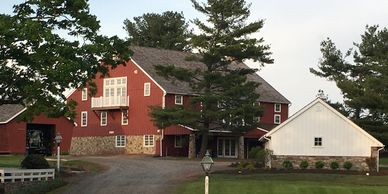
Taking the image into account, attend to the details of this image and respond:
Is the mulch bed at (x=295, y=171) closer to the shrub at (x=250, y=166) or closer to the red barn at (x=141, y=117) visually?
the shrub at (x=250, y=166)

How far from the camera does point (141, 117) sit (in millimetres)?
64062

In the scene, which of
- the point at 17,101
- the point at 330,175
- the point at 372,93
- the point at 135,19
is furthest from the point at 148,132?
the point at 135,19

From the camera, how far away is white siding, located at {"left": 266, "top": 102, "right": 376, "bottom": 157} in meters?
43.0

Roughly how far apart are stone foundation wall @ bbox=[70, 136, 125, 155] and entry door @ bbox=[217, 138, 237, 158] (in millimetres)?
9359

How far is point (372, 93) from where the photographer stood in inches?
2117

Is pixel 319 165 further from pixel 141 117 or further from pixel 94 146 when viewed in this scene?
pixel 94 146

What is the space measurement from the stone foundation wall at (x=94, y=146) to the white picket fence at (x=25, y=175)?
2854 centimetres

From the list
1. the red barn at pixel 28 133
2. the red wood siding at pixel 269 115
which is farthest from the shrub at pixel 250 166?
the red wood siding at pixel 269 115

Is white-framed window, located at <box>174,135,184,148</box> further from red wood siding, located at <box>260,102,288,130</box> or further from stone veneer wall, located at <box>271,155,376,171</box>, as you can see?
stone veneer wall, located at <box>271,155,376,171</box>

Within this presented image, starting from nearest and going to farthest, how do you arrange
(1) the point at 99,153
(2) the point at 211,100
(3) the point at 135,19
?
(2) the point at 211,100
(1) the point at 99,153
(3) the point at 135,19

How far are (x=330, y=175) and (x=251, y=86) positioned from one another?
57.3ft

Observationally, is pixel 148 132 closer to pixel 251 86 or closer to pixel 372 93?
pixel 251 86

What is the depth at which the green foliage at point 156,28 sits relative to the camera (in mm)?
97062

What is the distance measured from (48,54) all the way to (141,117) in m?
35.5
